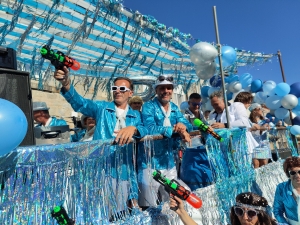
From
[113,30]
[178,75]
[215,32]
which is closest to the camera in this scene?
[215,32]

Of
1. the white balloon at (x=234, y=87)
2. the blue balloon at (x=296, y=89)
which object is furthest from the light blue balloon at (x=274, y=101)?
the white balloon at (x=234, y=87)

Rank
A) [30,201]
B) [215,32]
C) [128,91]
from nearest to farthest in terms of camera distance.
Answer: [30,201] → [128,91] → [215,32]

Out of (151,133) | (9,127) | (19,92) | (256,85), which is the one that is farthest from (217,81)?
(9,127)

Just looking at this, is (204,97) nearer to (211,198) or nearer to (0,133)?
(211,198)

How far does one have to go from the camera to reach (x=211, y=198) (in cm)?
216

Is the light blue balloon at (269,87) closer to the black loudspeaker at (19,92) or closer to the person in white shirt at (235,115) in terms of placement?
the person in white shirt at (235,115)

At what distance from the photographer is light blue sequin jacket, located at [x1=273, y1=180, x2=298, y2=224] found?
7.51 ft

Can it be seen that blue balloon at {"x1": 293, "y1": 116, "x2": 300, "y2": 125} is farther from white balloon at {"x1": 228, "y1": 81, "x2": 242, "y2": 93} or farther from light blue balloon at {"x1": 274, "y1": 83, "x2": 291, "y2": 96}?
white balloon at {"x1": 228, "y1": 81, "x2": 242, "y2": 93}

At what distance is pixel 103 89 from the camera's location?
634 cm

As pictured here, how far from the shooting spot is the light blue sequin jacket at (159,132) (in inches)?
74.5

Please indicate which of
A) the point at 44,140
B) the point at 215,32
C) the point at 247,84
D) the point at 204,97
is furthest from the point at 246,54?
the point at 44,140

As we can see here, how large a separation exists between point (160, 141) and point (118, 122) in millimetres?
368

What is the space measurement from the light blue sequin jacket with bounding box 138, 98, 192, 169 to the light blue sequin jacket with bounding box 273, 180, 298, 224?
110 centimetres

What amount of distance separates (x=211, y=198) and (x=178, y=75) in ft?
15.6
